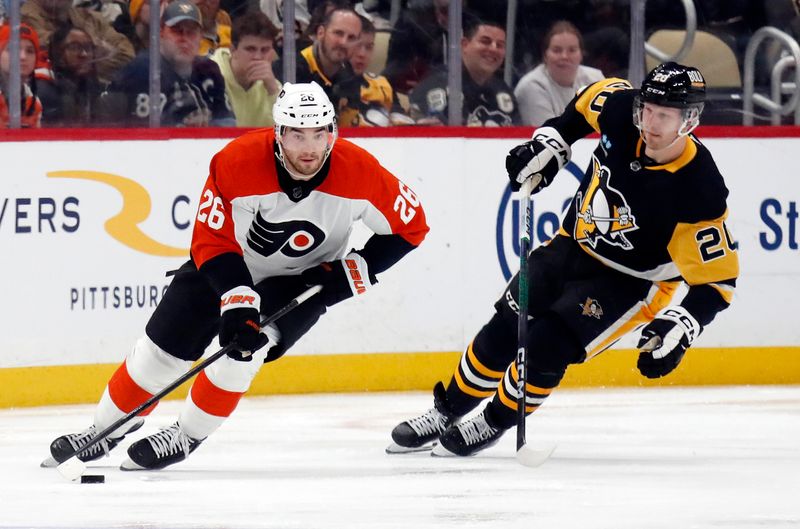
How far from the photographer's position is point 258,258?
179 inches

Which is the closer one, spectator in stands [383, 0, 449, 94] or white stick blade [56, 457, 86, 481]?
white stick blade [56, 457, 86, 481]

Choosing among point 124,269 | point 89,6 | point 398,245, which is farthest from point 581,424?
point 89,6

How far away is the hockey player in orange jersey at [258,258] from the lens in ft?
14.1

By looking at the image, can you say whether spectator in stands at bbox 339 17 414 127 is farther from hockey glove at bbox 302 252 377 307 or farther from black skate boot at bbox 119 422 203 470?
black skate boot at bbox 119 422 203 470

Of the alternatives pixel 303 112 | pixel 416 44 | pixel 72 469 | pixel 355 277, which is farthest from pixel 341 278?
pixel 416 44

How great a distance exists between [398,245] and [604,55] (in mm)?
2349

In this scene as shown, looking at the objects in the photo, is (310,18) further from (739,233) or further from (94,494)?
(94,494)


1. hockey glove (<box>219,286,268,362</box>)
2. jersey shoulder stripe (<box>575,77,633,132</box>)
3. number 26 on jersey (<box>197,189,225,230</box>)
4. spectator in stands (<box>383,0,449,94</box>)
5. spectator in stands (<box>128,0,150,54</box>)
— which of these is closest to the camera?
hockey glove (<box>219,286,268,362</box>)

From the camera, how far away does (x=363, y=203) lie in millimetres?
4488

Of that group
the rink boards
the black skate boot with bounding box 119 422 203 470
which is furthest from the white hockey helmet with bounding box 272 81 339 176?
the rink boards

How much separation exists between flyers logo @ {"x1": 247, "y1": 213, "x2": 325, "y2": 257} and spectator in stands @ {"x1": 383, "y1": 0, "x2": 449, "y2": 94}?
207 centimetres

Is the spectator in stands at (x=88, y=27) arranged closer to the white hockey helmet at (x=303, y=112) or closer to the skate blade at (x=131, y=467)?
the white hockey helmet at (x=303, y=112)

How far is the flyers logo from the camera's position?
4453mm

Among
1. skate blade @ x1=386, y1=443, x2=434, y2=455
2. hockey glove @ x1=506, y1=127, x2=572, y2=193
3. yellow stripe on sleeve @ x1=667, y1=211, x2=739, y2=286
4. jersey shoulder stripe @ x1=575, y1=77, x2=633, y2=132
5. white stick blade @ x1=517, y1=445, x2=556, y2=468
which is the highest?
jersey shoulder stripe @ x1=575, y1=77, x2=633, y2=132
